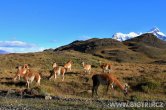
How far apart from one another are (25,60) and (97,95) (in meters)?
40.5

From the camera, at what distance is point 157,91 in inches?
1350

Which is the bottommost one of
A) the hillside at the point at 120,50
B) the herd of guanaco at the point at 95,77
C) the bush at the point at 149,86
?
the bush at the point at 149,86

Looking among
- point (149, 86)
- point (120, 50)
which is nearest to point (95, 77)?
point (149, 86)

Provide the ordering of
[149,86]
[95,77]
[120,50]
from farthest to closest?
1. [120,50]
2. [149,86]
3. [95,77]

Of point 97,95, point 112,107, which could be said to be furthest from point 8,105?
point 97,95

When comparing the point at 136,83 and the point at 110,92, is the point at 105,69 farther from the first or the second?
the point at 110,92

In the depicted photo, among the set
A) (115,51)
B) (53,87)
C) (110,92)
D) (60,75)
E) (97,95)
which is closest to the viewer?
(97,95)

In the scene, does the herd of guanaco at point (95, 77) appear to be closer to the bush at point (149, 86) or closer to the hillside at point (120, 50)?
the bush at point (149, 86)

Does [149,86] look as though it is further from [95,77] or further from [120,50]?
[120,50]

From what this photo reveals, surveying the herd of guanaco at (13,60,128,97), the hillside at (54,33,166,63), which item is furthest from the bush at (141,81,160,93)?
the hillside at (54,33,166,63)

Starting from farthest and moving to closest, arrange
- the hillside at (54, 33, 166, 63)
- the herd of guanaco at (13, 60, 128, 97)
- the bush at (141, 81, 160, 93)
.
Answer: the hillside at (54, 33, 166, 63) < the bush at (141, 81, 160, 93) < the herd of guanaco at (13, 60, 128, 97)

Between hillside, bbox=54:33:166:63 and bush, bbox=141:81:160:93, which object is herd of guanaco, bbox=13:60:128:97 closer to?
bush, bbox=141:81:160:93

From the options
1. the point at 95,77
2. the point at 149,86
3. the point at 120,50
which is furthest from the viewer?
the point at 120,50

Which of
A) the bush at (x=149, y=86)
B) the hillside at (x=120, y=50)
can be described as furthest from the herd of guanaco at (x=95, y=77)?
the hillside at (x=120, y=50)
